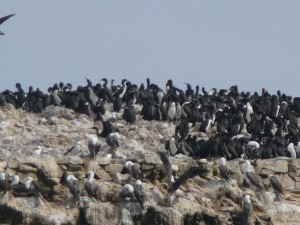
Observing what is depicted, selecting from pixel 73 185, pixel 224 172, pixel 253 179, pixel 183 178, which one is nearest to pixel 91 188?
pixel 73 185

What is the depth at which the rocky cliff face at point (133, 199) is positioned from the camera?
3766 cm

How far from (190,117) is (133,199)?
11.7 meters

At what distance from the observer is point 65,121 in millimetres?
47594

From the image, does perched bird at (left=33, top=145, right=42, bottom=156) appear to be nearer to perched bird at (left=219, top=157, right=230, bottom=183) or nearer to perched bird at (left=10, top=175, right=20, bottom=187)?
perched bird at (left=10, top=175, right=20, bottom=187)

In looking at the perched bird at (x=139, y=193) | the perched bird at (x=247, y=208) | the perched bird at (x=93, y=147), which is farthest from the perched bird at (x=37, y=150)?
the perched bird at (x=247, y=208)

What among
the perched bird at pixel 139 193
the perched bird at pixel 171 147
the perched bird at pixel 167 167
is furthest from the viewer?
the perched bird at pixel 171 147

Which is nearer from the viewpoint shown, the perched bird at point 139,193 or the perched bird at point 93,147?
the perched bird at point 139,193

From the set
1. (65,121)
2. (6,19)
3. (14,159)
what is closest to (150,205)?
(14,159)

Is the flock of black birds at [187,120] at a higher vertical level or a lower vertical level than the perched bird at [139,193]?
higher

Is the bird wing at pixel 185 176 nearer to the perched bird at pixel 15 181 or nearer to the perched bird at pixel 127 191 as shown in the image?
the perched bird at pixel 127 191

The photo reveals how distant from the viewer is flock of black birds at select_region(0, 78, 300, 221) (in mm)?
40594

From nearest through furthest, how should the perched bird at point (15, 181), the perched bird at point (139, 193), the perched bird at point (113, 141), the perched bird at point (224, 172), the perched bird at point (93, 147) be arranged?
the perched bird at point (15, 181) < the perched bird at point (139, 193) < the perched bird at point (224, 172) < the perched bird at point (93, 147) < the perched bird at point (113, 141)

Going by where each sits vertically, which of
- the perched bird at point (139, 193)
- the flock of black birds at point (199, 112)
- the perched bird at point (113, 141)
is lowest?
the perched bird at point (139, 193)

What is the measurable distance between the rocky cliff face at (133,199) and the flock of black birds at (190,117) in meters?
0.29
